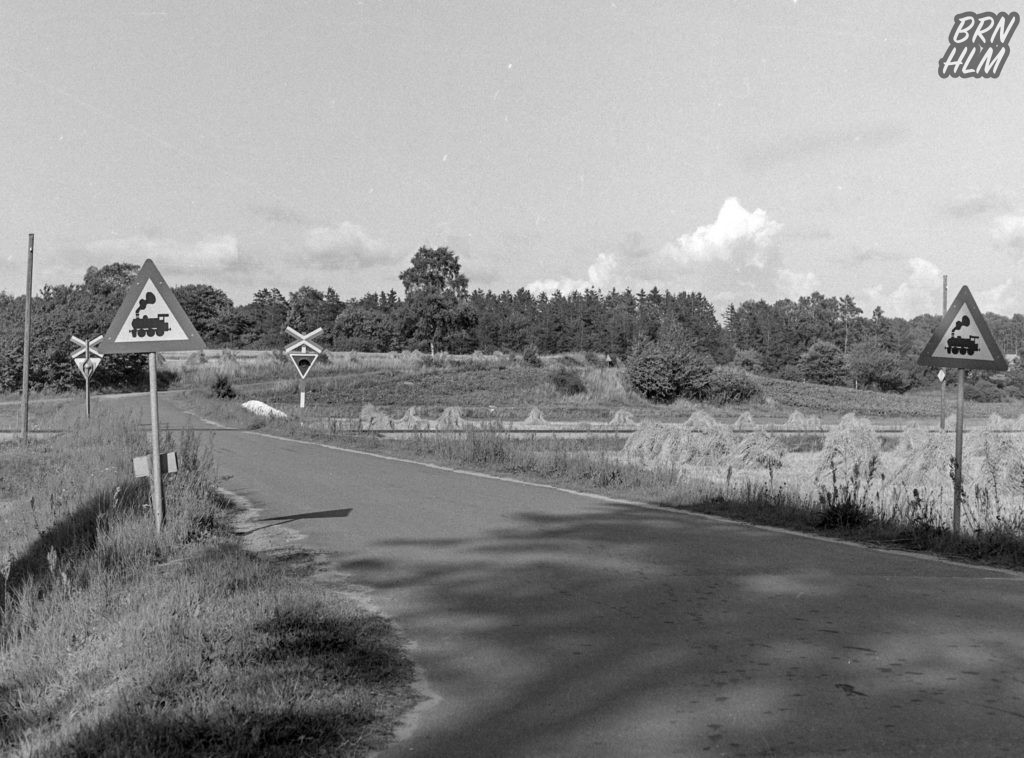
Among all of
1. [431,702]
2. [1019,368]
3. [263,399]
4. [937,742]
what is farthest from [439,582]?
[1019,368]

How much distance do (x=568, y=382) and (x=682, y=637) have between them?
213 ft

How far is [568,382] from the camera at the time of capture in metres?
71.5

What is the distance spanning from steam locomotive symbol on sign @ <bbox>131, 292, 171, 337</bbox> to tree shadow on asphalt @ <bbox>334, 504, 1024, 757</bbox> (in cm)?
325

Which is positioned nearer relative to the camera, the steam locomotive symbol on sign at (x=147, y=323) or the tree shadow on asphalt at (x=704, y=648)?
the tree shadow on asphalt at (x=704, y=648)

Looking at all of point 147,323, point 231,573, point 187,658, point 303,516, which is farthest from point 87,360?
point 187,658

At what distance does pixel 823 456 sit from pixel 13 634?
2053 centimetres

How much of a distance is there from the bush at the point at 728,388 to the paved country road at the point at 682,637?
60.5 m

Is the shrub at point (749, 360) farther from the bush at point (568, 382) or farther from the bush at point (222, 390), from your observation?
the bush at point (222, 390)

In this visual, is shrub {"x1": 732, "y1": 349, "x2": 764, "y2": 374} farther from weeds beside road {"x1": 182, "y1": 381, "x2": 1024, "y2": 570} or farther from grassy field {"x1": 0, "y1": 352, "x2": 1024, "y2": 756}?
weeds beside road {"x1": 182, "y1": 381, "x2": 1024, "y2": 570}

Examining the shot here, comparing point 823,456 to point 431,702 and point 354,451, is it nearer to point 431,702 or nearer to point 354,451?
point 354,451

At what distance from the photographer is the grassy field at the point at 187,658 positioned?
4539 millimetres

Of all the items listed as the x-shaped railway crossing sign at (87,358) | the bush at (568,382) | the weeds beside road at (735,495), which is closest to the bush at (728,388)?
the bush at (568,382)

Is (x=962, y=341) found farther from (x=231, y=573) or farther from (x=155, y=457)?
(x=155, y=457)

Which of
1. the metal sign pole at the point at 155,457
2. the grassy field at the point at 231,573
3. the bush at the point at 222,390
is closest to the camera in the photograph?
the grassy field at the point at 231,573
